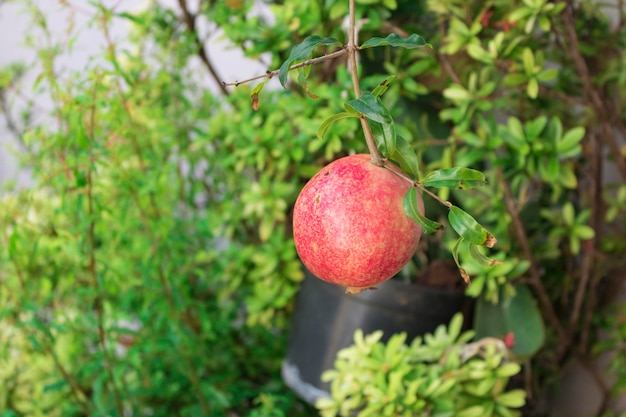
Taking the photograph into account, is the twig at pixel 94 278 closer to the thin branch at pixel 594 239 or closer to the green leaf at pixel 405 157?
the green leaf at pixel 405 157

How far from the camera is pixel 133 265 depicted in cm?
123

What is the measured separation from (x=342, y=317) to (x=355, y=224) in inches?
31.2

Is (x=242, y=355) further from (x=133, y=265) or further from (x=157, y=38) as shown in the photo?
(x=157, y=38)

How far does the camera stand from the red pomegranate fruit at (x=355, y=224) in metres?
0.37

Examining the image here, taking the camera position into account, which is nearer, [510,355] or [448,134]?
[510,355]

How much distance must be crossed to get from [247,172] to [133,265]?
1.17ft

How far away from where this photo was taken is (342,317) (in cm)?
113

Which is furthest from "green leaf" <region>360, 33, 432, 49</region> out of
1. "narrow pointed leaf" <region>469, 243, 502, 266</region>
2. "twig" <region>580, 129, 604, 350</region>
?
"twig" <region>580, 129, 604, 350</region>

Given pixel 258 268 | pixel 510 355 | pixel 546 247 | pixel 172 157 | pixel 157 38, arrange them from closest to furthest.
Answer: pixel 510 355
pixel 546 247
pixel 258 268
pixel 157 38
pixel 172 157

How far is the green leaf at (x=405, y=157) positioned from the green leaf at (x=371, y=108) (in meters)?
0.06

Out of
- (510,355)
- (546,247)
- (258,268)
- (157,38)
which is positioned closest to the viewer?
(510,355)

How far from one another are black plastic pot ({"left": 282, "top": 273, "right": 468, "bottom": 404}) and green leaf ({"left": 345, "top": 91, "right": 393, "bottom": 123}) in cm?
71

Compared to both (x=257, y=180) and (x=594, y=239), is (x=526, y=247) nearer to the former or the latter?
(x=594, y=239)

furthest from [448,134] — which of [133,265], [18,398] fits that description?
[18,398]
